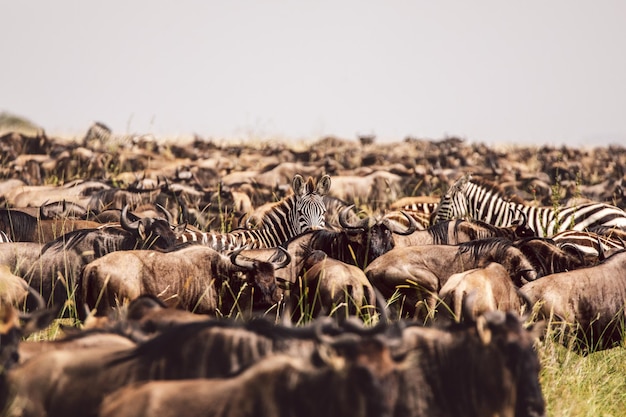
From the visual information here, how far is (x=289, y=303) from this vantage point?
16.3 ft

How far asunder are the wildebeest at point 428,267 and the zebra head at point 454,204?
387 centimetres

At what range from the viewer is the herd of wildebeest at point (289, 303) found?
150 inches

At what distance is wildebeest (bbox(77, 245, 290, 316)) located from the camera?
275 inches

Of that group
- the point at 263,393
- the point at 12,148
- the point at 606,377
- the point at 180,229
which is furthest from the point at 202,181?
the point at 263,393

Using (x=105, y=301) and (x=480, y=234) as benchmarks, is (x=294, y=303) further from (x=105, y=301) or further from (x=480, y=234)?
(x=480, y=234)

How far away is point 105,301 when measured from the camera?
6965 millimetres

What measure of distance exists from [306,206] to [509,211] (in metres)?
3.61

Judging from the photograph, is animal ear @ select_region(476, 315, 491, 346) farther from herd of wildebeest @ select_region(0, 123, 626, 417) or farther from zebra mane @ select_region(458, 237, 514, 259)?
zebra mane @ select_region(458, 237, 514, 259)

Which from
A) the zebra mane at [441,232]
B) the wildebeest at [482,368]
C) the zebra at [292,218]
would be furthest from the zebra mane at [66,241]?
the wildebeest at [482,368]

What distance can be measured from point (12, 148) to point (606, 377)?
55.9 ft

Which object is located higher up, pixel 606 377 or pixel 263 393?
pixel 263 393

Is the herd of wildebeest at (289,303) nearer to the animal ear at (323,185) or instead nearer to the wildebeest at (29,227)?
the wildebeest at (29,227)

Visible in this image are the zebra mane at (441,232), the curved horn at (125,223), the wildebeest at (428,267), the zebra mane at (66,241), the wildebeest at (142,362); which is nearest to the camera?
the wildebeest at (142,362)

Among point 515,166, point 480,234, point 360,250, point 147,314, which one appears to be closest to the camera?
point 147,314
